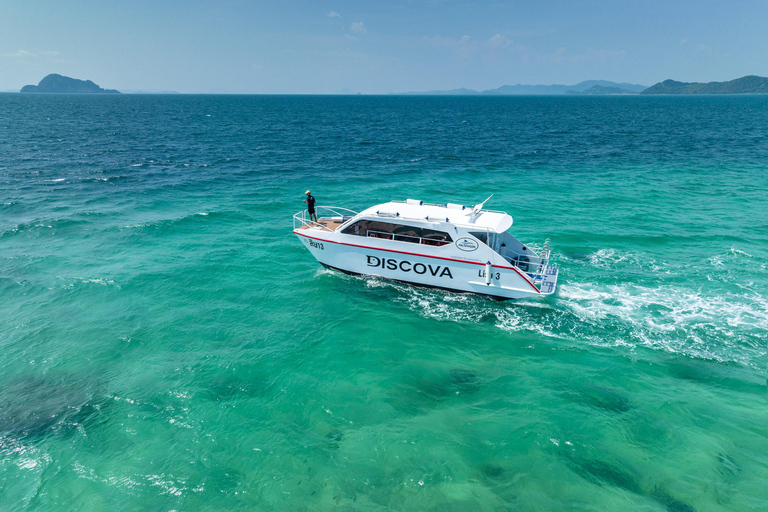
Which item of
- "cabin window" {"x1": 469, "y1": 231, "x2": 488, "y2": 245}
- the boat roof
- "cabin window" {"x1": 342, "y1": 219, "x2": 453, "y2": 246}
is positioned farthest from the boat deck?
"cabin window" {"x1": 469, "y1": 231, "x2": 488, "y2": 245}

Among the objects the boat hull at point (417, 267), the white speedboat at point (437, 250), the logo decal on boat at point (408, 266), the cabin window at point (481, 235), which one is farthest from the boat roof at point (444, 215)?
the logo decal on boat at point (408, 266)

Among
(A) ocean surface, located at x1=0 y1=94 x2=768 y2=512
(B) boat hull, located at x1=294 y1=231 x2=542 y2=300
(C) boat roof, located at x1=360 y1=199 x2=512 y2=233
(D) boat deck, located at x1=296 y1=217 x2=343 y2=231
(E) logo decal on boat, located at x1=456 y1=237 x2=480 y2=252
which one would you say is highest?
(C) boat roof, located at x1=360 y1=199 x2=512 y2=233

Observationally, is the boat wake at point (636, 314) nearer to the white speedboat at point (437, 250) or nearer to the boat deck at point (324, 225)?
the white speedboat at point (437, 250)

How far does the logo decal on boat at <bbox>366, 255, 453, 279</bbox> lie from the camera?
1928cm

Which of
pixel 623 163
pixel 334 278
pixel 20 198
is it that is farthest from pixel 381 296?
pixel 623 163

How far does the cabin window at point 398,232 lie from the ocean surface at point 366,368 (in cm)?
266

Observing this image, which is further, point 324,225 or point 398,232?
point 324,225

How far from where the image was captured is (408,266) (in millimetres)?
19719

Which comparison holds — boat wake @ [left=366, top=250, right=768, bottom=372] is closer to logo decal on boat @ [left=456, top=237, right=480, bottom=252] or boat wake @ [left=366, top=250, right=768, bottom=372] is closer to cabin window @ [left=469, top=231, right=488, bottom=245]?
logo decal on boat @ [left=456, top=237, right=480, bottom=252]

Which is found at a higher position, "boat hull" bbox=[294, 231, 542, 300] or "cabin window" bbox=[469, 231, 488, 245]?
"cabin window" bbox=[469, 231, 488, 245]

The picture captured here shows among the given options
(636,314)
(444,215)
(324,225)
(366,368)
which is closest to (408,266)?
(444,215)

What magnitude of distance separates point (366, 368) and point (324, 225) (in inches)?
356

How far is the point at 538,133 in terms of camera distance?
76.6 meters

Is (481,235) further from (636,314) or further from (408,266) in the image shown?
(636,314)
